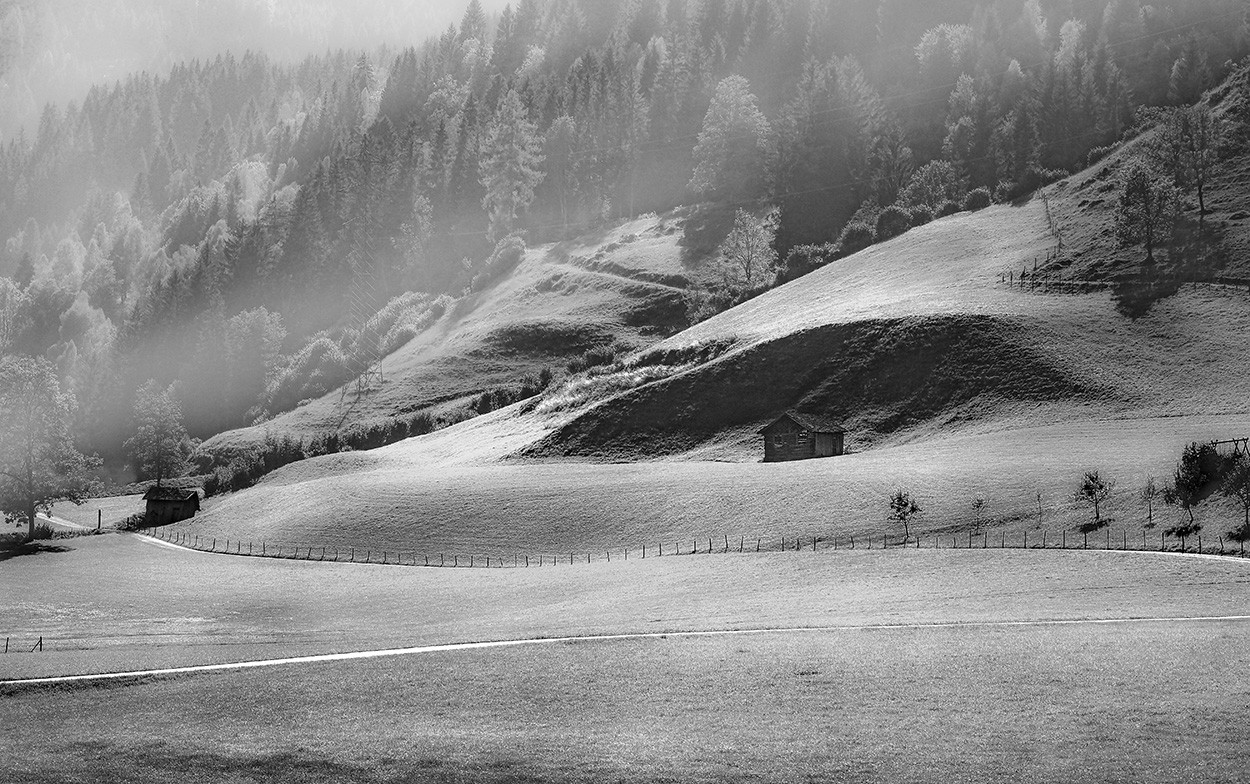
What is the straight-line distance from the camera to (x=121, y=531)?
105 metres

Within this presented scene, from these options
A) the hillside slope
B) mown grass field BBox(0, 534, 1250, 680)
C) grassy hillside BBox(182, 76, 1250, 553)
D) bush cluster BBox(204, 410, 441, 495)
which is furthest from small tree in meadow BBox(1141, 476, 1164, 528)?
bush cluster BBox(204, 410, 441, 495)

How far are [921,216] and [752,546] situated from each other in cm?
10886

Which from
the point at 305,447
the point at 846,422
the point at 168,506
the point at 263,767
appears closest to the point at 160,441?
the point at 305,447

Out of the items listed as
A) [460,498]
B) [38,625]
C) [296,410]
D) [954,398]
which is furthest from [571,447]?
[296,410]

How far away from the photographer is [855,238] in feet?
552

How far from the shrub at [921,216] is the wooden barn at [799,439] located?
244ft

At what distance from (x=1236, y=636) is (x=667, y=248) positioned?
152114mm

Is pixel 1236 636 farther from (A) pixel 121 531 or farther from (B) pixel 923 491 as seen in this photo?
(A) pixel 121 531

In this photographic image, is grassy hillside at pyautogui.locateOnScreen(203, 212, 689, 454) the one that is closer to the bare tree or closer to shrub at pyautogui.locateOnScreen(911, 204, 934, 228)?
the bare tree

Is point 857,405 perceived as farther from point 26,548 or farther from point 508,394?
point 26,548

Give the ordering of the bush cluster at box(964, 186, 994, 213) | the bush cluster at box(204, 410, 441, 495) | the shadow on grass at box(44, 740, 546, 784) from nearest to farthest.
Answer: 1. the shadow on grass at box(44, 740, 546, 784)
2. the bush cluster at box(204, 410, 441, 495)
3. the bush cluster at box(964, 186, 994, 213)

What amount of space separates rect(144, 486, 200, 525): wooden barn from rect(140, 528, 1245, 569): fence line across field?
63.7ft

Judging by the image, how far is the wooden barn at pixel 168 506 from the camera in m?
106

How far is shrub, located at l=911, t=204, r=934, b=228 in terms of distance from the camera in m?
166
